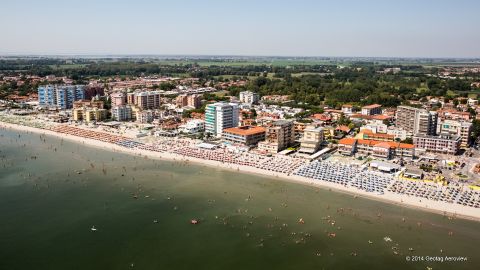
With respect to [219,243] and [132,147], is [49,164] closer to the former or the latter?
[132,147]

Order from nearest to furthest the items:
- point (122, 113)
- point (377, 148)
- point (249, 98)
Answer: point (377, 148) < point (122, 113) < point (249, 98)

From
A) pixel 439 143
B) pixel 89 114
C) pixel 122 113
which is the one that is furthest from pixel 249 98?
pixel 439 143

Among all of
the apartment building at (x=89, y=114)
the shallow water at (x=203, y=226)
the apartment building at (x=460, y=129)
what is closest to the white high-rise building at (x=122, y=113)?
Answer: the apartment building at (x=89, y=114)

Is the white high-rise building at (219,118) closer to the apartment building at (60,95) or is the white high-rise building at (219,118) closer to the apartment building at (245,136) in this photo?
the apartment building at (245,136)

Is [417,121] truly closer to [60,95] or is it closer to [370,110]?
[370,110]

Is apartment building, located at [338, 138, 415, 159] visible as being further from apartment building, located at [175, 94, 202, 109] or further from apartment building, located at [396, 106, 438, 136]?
apartment building, located at [175, 94, 202, 109]

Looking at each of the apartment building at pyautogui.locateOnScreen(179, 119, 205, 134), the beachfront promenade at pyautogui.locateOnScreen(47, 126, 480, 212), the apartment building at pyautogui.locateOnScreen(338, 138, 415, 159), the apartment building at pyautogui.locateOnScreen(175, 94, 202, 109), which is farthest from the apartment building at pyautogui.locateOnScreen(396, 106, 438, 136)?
the apartment building at pyautogui.locateOnScreen(175, 94, 202, 109)
